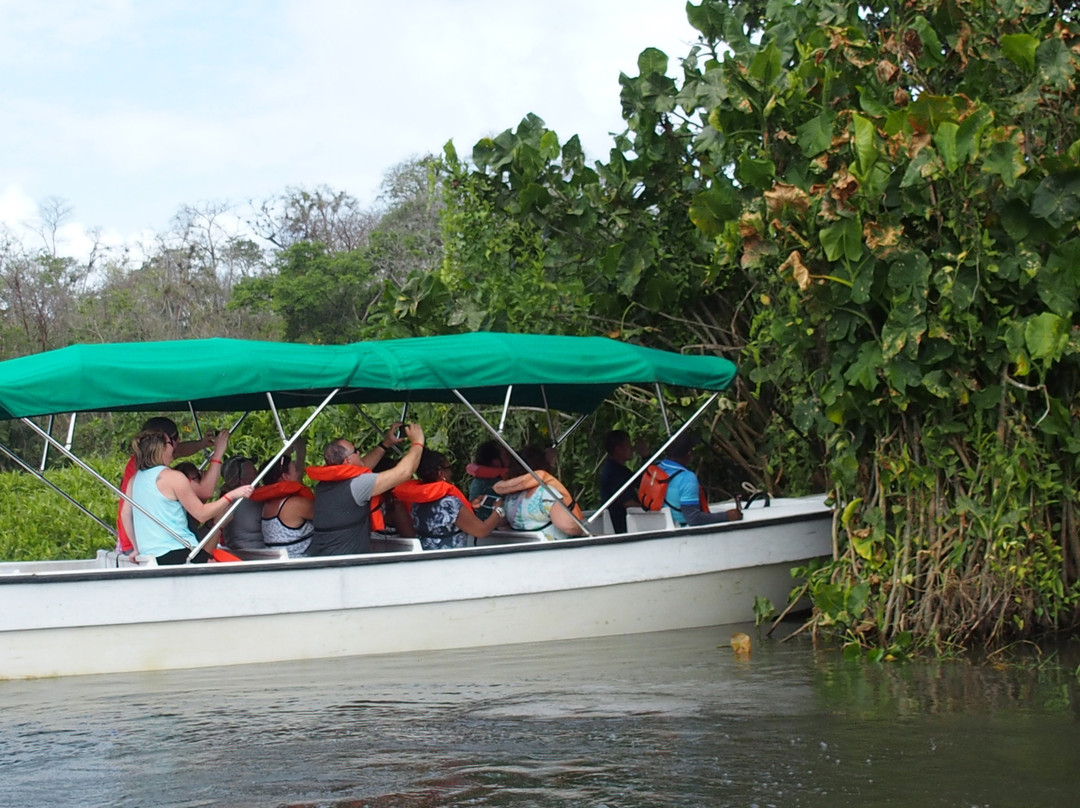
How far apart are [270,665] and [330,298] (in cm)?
2090

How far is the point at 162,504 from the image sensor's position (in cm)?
825

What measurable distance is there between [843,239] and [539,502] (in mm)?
2956

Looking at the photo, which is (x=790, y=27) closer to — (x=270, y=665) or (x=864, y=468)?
(x=864, y=468)

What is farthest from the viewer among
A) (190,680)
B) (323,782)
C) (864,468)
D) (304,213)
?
(304,213)

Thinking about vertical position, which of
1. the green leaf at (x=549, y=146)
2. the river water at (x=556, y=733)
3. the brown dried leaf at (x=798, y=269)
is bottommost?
the river water at (x=556, y=733)

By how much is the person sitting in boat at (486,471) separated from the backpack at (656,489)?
1.12 meters

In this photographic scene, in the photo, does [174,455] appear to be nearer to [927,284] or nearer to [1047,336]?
[927,284]

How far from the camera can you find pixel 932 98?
730cm

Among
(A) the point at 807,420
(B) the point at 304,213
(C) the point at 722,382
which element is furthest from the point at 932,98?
(B) the point at 304,213

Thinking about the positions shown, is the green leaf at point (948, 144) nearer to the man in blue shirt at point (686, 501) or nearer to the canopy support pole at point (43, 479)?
the man in blue shirt at point (686, 501)

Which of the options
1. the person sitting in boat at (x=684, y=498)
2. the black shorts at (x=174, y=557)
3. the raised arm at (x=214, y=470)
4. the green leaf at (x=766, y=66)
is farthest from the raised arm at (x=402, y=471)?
the green leaf at (x=766, y=66)

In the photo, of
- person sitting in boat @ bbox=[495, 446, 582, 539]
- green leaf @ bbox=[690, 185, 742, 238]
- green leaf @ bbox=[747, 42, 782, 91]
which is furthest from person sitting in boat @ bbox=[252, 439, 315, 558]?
green leaf @ bbox=[747, 42, 782, 91]

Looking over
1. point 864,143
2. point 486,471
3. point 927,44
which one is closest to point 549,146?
point 486,471

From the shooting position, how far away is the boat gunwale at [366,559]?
306 inches
